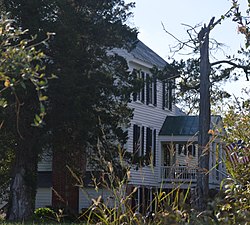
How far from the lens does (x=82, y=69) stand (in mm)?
26984

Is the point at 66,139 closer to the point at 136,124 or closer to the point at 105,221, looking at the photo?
the point at 136,124

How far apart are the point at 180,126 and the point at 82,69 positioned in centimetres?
1314

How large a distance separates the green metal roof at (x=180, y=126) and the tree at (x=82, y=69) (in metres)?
10.2

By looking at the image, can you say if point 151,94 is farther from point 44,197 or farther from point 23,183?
point 23,183

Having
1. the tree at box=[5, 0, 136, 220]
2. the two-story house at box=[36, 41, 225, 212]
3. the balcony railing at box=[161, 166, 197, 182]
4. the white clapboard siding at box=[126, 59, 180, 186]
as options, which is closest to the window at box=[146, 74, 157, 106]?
the two-story house at box=[36, 41, 225, 212]

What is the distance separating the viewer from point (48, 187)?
118 feet

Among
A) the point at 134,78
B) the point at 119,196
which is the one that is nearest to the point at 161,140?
the point at 134,78

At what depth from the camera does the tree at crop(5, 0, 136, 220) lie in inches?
1023

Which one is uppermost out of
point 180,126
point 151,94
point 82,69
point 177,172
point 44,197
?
point 151,94

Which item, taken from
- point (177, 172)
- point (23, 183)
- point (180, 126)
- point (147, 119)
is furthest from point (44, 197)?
point (177, 172)

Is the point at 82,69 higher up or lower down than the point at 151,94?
lower down

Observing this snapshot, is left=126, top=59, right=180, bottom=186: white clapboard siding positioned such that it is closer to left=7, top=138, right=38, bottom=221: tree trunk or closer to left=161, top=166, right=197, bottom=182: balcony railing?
left=161, top=166, right=197, bottom=182: balcony railing

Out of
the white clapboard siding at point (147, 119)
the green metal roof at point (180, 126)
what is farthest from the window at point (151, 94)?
the green metal roof at point (180, 126)

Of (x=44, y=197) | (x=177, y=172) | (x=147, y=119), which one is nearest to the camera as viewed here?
(x=177, y=172)
